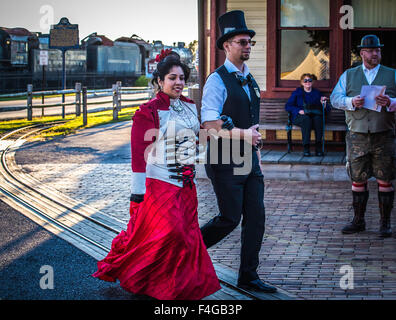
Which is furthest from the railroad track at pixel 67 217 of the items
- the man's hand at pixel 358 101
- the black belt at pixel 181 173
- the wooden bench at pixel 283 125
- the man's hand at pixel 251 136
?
the wooden bench at pixel 283 125

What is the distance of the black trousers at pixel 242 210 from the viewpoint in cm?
525

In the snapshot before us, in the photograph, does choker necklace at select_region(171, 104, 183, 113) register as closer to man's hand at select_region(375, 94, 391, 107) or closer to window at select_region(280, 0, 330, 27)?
man's hand at select_region(375, 94, 391, 107)

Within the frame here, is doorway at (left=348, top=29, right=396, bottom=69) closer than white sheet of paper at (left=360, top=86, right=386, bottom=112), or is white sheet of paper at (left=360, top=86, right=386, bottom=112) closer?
white sheet of paper at (left=360, top=86, right=386, bottom=112)

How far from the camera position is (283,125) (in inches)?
469

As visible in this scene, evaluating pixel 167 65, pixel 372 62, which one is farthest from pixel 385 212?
pixel 167 65

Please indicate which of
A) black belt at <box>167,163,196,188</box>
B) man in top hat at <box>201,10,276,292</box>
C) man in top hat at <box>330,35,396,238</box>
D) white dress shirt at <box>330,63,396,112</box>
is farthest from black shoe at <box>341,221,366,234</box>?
black belt at <box>167,163,196,188</box>

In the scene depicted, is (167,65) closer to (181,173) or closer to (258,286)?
(181,173)

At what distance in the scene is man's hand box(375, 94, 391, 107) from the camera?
22.6 ft

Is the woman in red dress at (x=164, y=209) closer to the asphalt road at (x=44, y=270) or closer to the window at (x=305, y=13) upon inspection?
the asphalt road at (x=44, y=270)

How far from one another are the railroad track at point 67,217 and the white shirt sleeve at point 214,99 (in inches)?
56.5

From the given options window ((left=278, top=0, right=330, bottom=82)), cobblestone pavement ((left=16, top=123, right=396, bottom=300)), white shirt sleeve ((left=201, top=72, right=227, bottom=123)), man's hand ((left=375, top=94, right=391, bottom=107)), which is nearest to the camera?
white shirt sleeve ((left=201, top=72, right=227, bottom=123))

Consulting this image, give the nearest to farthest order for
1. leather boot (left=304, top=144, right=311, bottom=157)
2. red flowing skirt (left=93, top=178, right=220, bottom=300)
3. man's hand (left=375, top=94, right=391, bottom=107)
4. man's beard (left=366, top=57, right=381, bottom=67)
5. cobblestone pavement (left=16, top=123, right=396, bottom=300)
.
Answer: red flowing skirt (left=93, top=178, right=220, bottom=300) < cobblestone pavement (left=16, top=123, right=396, bottom=300) < man's hand (left=375, top=94, right=391, bottom=107) < man's beard (left=366, top=57, right=381, bottom=67) < leather boot (left=304, top=144, right=311, bottom=157)
